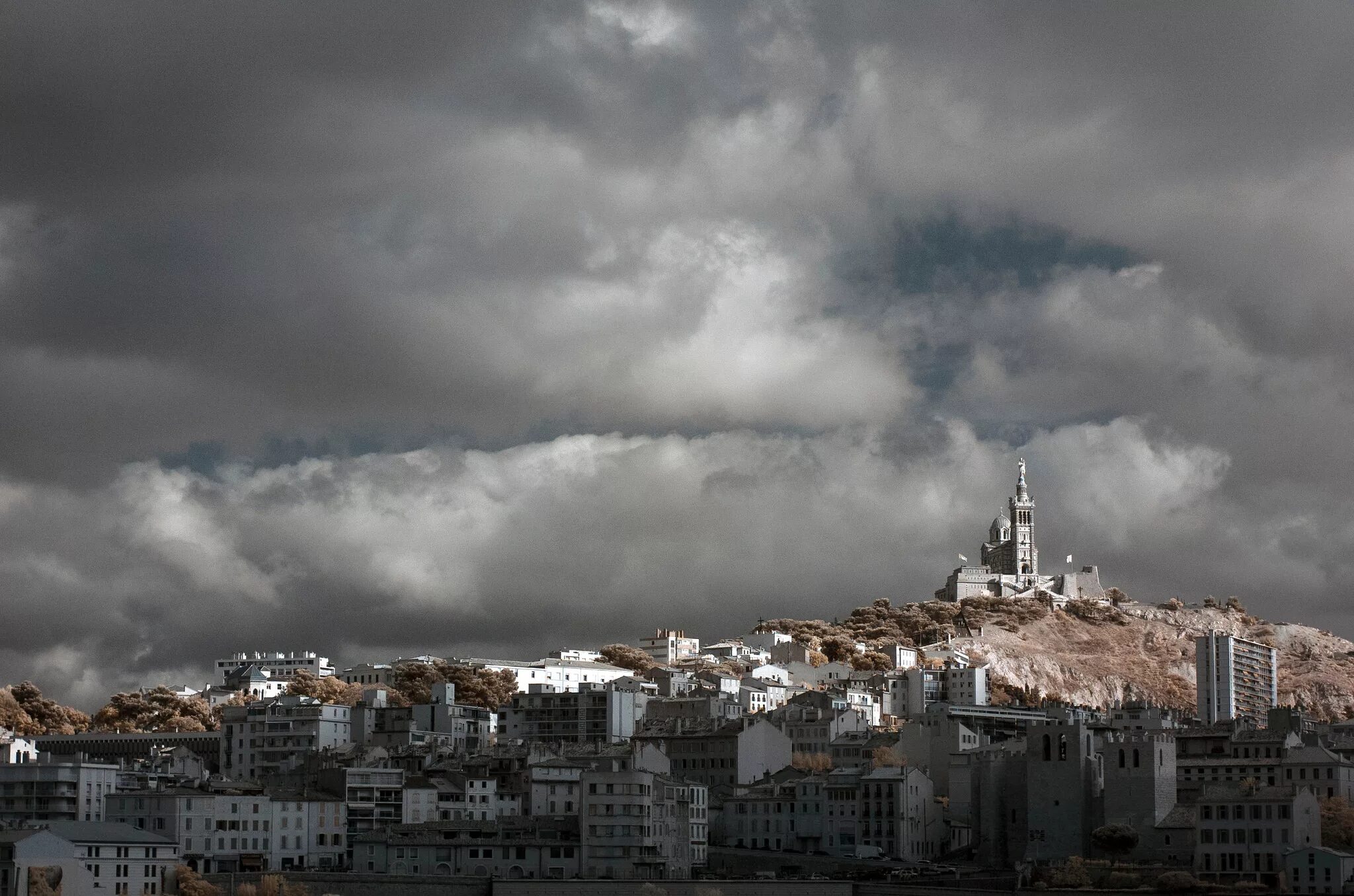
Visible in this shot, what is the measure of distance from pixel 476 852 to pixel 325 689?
6558 centimetres

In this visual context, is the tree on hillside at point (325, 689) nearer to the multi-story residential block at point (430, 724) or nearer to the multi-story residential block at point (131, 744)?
the multi-story residential block at point (131, 744)

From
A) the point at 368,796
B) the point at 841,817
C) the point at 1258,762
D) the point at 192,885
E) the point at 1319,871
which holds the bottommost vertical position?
the point at 192,885

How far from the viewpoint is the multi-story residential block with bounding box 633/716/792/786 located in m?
122

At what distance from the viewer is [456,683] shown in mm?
161500

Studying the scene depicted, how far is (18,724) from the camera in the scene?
157m

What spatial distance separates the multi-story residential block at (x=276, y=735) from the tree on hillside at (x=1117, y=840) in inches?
2023

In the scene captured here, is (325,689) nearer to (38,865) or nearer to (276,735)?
(276,735)

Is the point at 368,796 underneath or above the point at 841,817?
above

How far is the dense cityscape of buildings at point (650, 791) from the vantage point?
311ft

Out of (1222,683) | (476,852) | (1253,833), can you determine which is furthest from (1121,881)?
(1222,683)

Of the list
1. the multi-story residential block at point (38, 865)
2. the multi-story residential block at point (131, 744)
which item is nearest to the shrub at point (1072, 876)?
the multi-story residential block at point (38, 865)

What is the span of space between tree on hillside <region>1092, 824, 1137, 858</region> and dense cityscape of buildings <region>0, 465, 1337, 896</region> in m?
0.22

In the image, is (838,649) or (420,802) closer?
(420,802)

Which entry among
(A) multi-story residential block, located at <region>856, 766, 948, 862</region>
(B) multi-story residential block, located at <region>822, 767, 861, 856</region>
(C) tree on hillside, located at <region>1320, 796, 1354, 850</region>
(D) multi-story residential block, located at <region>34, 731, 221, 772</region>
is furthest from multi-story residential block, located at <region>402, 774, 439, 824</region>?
(C) tree on hillside, located at <region>1320, 796, 1354, 850</region>
